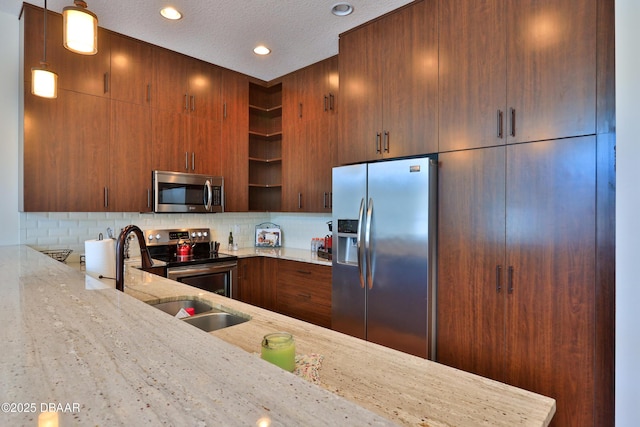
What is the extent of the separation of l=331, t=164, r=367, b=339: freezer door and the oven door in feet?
3.84

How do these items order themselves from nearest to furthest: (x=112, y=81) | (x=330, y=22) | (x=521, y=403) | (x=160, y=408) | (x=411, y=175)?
(x=160, y=408) < (x=521, y=403) < (x=411, y=175) < (x=330, y=22) < (x=112, y=81)

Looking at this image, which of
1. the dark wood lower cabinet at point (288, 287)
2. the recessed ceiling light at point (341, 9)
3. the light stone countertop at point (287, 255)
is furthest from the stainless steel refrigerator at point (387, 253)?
the recessed ceiling light at point (341, 9)

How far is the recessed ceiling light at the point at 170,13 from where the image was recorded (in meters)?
2.50

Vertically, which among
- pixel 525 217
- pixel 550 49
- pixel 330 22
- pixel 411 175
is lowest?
pixel 525 217

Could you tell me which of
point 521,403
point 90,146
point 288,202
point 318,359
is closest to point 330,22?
point 288,202

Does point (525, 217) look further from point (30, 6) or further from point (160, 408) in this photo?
point (30, 6)

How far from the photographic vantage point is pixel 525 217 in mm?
1931

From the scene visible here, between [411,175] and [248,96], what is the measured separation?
2420mm

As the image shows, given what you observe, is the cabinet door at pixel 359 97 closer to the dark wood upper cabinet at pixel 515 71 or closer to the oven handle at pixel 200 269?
the dark wood upper cabinet at pixel 515 71

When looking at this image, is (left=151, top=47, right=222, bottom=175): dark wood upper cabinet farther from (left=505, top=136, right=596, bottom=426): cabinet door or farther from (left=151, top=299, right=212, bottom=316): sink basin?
(left=505, top=136, right=596, bottom=426): cabinet door

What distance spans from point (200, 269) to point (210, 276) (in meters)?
0.14

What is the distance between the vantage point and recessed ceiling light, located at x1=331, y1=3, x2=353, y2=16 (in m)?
2.47

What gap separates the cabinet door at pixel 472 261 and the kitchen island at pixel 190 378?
126cm

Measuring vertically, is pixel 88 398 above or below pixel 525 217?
below
